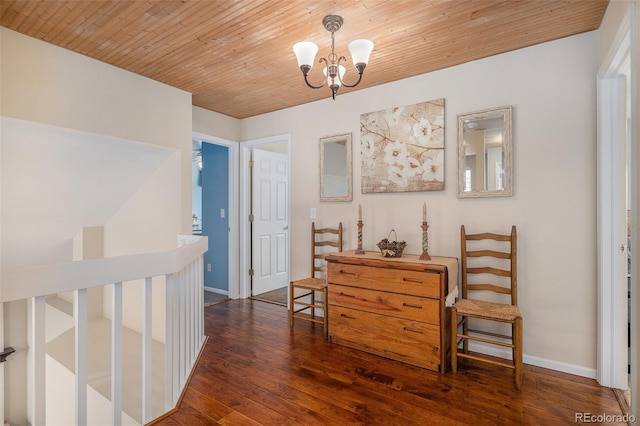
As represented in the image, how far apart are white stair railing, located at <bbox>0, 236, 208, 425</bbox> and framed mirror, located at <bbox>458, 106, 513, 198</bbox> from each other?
2.21 metres

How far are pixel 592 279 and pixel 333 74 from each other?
225cm

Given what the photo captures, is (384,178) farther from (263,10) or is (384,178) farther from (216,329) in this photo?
(216,329)

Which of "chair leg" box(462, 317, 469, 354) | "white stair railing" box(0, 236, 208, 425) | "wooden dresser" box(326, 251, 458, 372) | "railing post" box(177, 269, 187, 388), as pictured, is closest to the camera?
"white stair railing" box(0, 236, 208, 425)

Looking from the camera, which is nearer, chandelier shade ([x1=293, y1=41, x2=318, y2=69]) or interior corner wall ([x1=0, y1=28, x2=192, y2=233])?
chandelier shade ([x1=293, y1=41, x2=318, y2=69])

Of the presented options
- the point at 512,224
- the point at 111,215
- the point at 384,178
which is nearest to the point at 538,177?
the point at 512,224

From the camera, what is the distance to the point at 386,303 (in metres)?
2.57

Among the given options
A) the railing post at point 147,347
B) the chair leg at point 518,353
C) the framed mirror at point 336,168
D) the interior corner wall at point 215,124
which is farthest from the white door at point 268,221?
the chair leg at point 518,353

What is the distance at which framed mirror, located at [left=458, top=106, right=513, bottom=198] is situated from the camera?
8.34 feet

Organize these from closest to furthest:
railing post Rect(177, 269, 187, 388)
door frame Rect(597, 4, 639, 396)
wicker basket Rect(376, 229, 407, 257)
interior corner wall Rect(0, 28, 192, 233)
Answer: railing post Rect(177, 269, 187, 388) → door frame Rect(597, 4, 639, 396) → interior corner wall Rect(0, 28, 192, 233) → wicker basket Rect(376, 229, 407, 257)

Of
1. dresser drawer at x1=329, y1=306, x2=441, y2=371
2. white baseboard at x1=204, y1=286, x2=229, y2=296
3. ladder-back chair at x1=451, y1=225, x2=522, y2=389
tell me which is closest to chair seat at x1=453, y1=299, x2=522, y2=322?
ladder-back chair at x1=451, y1=225, x2=522, y2=389

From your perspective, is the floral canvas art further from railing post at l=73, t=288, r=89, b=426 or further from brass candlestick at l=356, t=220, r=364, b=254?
railing post at l=73, t=288, r=89, b=426

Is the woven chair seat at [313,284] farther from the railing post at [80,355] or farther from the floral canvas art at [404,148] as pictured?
the railing post at [80,355]

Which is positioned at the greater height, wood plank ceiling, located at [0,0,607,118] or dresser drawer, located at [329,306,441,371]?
wood plank ceiling, located at [0,0,607,118]

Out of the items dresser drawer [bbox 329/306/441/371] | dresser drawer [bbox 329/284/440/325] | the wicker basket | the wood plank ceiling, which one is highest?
the wood plank ceiling
